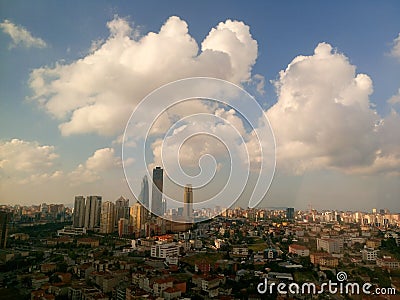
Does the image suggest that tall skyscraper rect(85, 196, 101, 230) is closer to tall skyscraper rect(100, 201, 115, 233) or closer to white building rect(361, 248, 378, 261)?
tall skyscraper rect(100, 201, 115, 233)

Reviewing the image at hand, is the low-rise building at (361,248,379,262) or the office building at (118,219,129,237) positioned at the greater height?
the office building at (118,219,129,237)

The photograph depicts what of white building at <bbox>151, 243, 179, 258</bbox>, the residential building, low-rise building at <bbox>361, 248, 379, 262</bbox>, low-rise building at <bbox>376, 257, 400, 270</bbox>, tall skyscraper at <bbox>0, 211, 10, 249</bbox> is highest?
tall skyscraper at <bbox>0, 211, 10, 249</bbox>

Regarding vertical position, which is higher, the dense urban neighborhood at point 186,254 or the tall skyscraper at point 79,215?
the tall skyscraper at point 79,215

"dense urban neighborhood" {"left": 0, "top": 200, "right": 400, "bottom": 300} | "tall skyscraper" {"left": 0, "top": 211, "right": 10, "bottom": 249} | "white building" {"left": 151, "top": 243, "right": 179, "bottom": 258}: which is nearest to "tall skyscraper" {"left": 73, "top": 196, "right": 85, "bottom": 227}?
"dense urban neighborhood" {"left": 0, "top": 200, "right": 400, "bottom": 300}

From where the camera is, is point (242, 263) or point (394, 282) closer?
point (394, 282)

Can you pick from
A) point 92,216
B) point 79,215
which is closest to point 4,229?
point 79,215

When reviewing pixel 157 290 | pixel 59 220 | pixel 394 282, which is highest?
pixel 59 220

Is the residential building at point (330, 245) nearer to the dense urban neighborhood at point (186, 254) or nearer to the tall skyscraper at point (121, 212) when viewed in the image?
the dense urban neighborhood at point (186, 254)

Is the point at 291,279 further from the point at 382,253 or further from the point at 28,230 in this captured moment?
the point at 28,230

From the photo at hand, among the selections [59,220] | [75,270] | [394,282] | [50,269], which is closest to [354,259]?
[394,282]

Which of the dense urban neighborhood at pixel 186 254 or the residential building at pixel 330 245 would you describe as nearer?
the dense urban neighborhood at pixel 186 254

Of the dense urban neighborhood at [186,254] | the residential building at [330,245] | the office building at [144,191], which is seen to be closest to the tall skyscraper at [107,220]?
the dense urban neighborhood at [186,254]
